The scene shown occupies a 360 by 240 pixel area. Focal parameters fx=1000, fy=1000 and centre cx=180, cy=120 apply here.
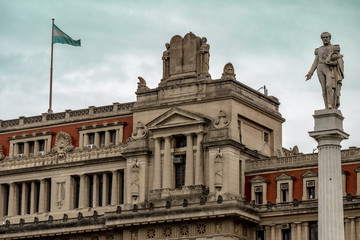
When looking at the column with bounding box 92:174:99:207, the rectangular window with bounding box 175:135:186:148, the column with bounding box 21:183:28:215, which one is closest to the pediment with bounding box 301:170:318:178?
the rectangular window with bounding box 175:135:186:148

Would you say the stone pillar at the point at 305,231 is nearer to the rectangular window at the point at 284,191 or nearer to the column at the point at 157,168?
the rectangular window at the point at 284,191

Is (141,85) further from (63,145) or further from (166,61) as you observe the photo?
(63,145)

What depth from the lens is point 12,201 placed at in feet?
307

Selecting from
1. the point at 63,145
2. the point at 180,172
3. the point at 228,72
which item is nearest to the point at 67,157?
the point at 63,145

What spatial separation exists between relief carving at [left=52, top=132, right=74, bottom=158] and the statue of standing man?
55.1m

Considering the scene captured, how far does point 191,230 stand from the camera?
8169cm

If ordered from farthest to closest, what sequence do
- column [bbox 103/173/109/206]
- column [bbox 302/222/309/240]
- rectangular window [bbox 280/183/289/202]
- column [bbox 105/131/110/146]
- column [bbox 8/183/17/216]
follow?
column [bbox 8/183/17/216] < column [bbox 105/131/110/146] < column [bbox 103/173/109/206] < rectangular window [bbox 280/183/289/202] < column [bbox 302/222/309/240]

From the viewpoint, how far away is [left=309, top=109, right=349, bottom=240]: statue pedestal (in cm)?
3700

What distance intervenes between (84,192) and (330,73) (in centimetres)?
5388

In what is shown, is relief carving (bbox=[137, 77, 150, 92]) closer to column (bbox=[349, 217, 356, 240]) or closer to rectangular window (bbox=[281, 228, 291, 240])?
rectangular window (bbox=[281, 228, 291, 240])

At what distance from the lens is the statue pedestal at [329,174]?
37000mm

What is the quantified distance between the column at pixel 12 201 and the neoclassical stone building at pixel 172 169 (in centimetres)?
9

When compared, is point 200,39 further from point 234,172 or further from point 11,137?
point 11,137

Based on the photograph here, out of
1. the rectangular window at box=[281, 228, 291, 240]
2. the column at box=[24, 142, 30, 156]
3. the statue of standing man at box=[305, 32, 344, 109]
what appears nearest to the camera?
the statue of standing man at box=[305, 32, 344, 109]
